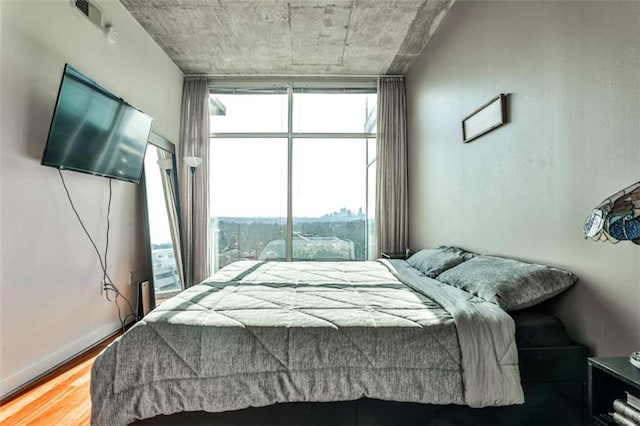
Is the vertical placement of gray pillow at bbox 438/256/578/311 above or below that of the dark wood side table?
above

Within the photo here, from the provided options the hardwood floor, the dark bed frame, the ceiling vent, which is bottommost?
the hardwood floor

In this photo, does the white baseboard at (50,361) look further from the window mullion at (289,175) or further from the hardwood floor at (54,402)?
the window mullion at (289,175)

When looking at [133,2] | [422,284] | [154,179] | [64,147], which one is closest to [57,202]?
[64,147]

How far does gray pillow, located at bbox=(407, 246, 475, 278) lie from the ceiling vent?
3300 millimetres

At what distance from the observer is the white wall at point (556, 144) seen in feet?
4.54

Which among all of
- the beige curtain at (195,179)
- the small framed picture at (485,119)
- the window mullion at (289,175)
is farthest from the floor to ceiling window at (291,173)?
the small framed picture at (485,119)

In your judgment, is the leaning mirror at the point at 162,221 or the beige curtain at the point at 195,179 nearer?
the leaning mirror at the point at 162,221

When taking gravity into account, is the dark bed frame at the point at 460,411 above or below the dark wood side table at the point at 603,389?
below

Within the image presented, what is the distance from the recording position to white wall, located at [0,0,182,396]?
201 cm

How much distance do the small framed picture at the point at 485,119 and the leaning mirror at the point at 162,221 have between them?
3.15m

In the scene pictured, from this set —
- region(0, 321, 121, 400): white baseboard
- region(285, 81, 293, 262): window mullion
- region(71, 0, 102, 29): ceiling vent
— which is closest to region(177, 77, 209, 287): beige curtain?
region(285, 81, 293, 262): window mullion

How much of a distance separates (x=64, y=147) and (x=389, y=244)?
358 cm

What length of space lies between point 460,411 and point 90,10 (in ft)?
12.1

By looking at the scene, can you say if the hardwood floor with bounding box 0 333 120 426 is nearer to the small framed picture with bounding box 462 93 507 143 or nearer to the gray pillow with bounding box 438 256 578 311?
the gray pillow with bounding box 438 256 578 311
